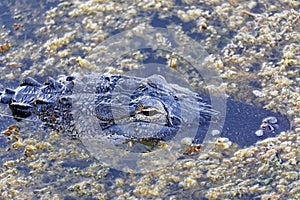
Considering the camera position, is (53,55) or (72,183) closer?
(72,183)

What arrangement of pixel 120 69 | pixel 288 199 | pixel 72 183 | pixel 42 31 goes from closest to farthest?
pixel 288 199
pixel 72 183
pixel 120 69
pixel 42 31

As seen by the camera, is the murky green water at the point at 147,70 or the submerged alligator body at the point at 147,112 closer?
the murky green water at the point at 147,70

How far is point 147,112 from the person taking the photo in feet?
13.5

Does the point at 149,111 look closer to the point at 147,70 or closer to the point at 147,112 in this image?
Result: the point at 147,112

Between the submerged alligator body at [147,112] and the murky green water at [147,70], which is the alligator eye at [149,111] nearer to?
the submerged alligator body at [147,112]

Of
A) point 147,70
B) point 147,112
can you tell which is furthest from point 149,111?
point 147,70

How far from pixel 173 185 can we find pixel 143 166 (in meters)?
0.30

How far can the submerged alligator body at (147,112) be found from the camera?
4160mm

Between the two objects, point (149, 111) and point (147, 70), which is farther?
point (147, 70)

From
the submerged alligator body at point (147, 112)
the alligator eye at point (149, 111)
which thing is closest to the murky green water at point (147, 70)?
the submerged alligator body at point (147, 112)

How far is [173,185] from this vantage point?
405 cm

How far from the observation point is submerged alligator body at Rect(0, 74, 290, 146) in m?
4.16

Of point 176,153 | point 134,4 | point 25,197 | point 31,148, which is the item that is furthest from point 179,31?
point 25,197

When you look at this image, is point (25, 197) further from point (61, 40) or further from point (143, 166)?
point (61, 40)
